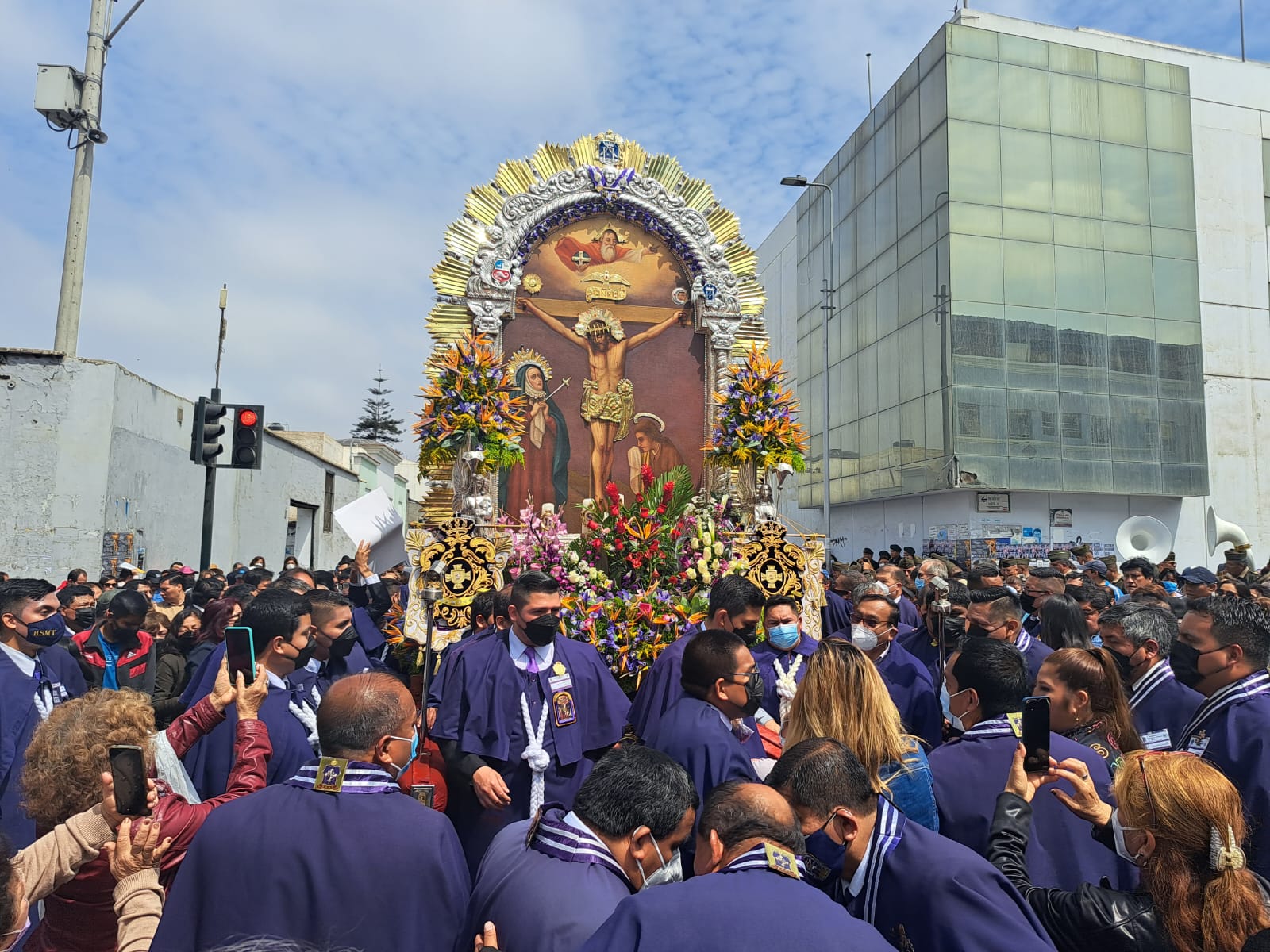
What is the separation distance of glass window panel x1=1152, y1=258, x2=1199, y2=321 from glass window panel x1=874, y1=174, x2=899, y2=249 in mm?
7081

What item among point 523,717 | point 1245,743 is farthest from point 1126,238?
point 523,717

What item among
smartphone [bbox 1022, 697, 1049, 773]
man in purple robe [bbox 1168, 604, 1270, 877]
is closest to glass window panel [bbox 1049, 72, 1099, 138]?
man in purple robe [bbox 1168, 604, 1270, 877]

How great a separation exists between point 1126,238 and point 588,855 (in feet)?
88.7

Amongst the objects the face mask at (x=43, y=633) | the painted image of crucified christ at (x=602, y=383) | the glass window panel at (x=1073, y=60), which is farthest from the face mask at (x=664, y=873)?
the glass window panel at (x=1073, y=60)

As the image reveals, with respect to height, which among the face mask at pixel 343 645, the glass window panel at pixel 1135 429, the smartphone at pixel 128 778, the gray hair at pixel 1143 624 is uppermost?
the glass window panel at pixel 1135 429

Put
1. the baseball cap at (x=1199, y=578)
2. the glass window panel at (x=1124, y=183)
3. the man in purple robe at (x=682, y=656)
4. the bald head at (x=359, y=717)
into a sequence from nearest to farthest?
the bald head at (x=359, y=717)
the man in purple robe at (x=682, y=656)
the baseball cap at (x=1199, y=578)
the glass window panel at (x=1124, y=183)

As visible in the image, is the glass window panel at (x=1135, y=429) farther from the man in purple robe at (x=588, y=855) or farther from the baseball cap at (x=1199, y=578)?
the man in purple robe at (x=588, y=855)

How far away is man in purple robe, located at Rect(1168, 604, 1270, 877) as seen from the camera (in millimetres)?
3266

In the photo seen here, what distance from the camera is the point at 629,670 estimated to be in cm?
742

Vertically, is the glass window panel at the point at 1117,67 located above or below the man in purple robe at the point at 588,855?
above

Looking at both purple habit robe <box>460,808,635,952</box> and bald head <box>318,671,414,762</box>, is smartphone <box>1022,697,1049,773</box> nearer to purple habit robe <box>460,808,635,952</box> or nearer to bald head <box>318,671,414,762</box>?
purple habit robe <box>460,808,635,952</box>

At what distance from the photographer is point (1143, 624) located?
4.61 meters

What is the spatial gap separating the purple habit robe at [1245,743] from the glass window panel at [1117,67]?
26284 mm

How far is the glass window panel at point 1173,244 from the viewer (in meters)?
24.5
